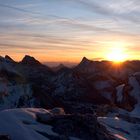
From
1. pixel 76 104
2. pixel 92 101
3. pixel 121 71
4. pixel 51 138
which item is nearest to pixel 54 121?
pixel 51 138

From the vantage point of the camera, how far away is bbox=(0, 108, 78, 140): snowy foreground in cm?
2942

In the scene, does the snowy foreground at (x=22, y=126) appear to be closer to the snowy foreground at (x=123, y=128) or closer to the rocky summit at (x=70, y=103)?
the rocky summit at (x=70, y=103)

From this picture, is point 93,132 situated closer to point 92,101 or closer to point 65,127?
point 65,127

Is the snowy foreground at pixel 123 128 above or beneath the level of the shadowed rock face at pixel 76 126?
beneath

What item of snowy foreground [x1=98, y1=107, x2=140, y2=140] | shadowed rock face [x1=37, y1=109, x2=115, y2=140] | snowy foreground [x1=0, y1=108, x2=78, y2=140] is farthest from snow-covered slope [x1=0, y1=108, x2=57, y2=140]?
snowy foreground [x1=98, y1=107, x2=140, y2=140]

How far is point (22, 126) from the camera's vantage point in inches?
1213

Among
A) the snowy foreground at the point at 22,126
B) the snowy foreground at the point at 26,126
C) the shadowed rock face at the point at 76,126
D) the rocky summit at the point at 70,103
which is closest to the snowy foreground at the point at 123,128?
the rocky summit at the point at 70,103

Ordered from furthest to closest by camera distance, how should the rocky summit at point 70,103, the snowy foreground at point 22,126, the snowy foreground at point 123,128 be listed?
1. the snowy foreground at point 123,128
2. the rocky summit at point 70,103
3. the snowy foreground at point 22,126

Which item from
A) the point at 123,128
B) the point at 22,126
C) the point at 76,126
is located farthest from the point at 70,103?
the point at 22,126

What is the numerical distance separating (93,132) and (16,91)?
6503 centimetres

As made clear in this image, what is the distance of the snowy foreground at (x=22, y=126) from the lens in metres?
29.4

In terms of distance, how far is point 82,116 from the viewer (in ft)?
119

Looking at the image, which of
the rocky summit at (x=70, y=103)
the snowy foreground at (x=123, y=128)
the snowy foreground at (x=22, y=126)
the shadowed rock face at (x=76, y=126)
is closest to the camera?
the snowy foreground at (x=22, y=126)

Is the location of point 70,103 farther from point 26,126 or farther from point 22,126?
point 22,126
